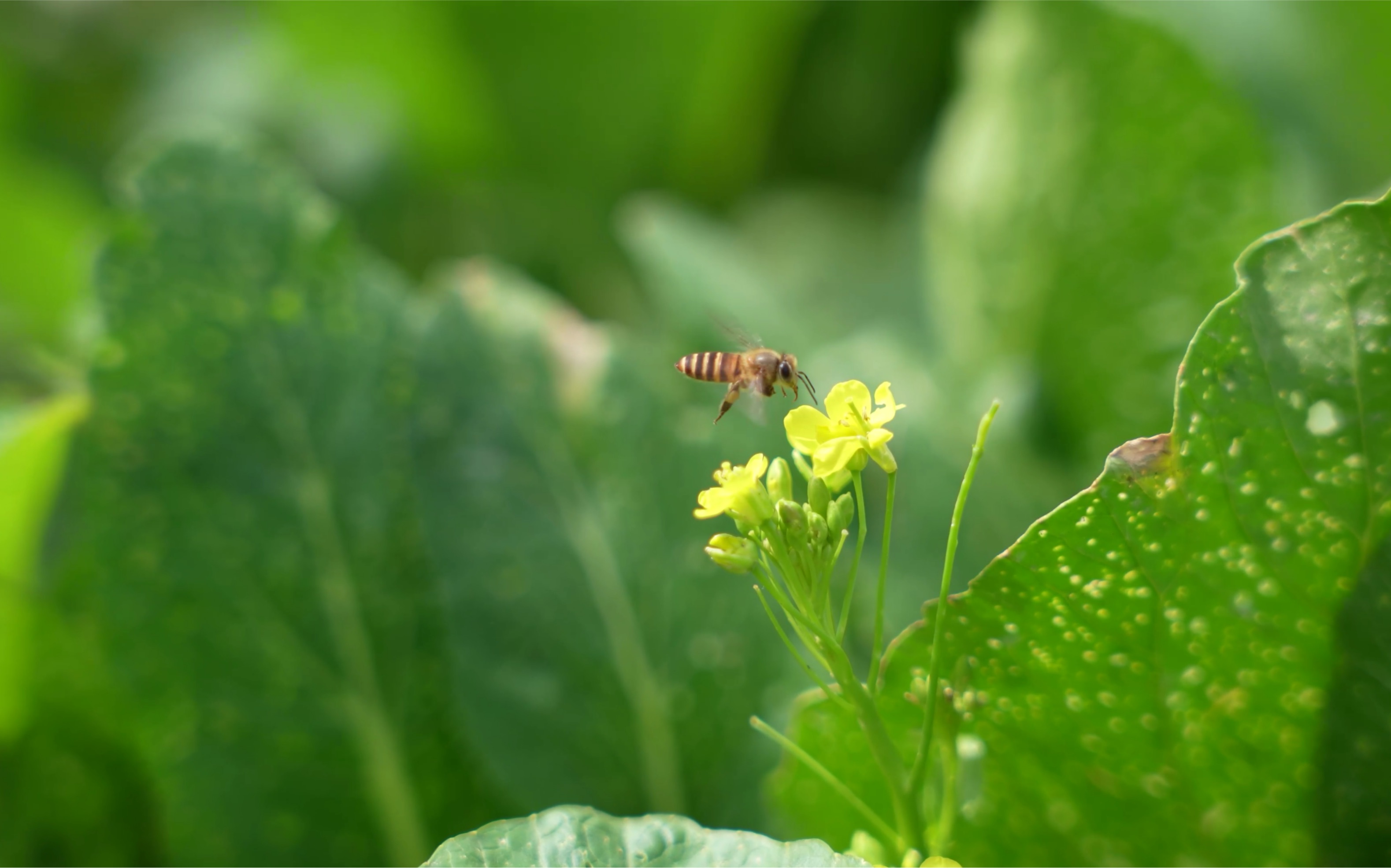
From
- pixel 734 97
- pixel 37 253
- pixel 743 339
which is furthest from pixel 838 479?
pixel 37 253

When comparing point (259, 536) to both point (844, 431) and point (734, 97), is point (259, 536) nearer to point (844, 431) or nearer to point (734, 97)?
point (844, 431)

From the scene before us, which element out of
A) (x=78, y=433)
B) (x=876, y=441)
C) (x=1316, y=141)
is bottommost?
(x=876, y=441)

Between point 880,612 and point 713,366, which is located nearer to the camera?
point 880,612

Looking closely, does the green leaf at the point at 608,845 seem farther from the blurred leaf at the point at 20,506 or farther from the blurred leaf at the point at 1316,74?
the blurred leaf at the point at 1316,74

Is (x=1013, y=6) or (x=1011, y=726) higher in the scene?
(x=1013, y=6)

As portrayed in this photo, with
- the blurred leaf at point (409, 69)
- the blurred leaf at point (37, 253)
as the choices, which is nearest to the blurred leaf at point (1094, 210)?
the blurred leaf at point (409, 69)

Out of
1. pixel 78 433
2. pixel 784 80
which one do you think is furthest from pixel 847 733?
pixel 784 80

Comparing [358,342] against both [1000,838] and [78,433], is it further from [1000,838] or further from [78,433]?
[1000,838]
